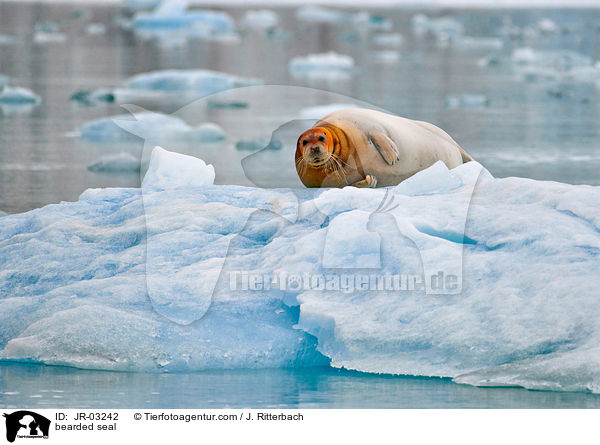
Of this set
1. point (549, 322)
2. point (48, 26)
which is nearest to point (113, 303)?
point (549, 322)

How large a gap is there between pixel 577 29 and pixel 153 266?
23277mm

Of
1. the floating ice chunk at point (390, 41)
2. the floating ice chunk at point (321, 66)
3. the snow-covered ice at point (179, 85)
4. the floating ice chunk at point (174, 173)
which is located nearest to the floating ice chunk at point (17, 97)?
the snow-covered ice at point (179, 85)

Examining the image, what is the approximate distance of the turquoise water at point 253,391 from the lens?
396cm

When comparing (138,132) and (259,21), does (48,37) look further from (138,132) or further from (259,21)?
(138,132)

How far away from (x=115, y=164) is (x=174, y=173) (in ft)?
9.59

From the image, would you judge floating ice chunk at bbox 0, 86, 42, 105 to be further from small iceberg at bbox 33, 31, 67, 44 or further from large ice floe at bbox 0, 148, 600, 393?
small iceberg at bbox 33, 31, 67, 44

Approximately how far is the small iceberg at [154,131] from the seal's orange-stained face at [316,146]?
4.06m

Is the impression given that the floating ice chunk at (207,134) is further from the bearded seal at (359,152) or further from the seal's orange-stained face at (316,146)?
the seal's orange-stained face at (316,146)

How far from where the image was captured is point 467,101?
42.9ft

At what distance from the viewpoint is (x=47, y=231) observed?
519 centimetres

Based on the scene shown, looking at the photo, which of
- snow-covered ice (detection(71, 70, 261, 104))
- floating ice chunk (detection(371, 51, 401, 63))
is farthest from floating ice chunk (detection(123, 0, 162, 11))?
snow-covered ice (detection(71, 70, 261, 104))

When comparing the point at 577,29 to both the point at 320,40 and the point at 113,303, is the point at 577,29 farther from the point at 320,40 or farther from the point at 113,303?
the point at 113,303

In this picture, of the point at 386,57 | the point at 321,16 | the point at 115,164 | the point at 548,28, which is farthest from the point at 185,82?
the point at 321,16

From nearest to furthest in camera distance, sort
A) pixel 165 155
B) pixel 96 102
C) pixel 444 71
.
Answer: pixel 165 155
pixel 96 102
pixel 444 71
